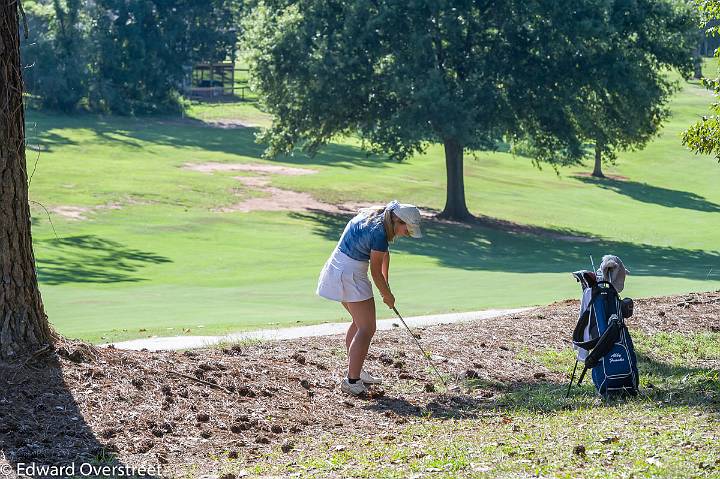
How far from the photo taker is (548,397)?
10.0m

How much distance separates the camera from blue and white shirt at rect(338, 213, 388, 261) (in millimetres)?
9609

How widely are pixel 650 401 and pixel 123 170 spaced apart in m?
37.5

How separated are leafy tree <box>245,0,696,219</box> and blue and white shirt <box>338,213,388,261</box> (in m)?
24.6

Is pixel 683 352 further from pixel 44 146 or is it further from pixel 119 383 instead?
pixel 44 146

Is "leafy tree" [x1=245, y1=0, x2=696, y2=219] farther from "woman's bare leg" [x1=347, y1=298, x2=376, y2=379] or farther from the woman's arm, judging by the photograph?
the woman's arm

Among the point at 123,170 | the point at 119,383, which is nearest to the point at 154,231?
the point at 123,170

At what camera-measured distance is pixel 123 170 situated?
146 feet

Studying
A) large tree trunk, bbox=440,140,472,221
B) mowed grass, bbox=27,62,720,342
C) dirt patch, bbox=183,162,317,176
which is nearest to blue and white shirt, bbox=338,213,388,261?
mowed grass, bbox=27,62,720,342

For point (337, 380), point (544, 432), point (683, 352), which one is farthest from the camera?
point (683, 352)

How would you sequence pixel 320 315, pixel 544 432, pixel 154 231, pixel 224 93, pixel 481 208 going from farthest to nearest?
pixel 224 93 < pixel 481 208 < pixel 154 231 < pixel 320 315 < pixel 544 432

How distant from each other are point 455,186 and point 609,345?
1170 inches

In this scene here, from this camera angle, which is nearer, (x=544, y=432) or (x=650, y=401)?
(x=544, y=432)

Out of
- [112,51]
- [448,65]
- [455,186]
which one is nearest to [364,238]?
[448,65]

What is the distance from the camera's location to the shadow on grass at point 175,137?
5369cm
